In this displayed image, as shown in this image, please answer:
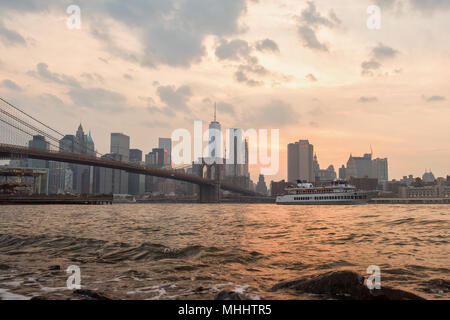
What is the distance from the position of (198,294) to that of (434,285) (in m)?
5.44

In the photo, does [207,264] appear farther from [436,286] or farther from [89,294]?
[436,286]

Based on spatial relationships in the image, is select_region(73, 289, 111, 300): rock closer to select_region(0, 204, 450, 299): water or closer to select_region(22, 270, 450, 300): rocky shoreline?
select_region(22, 270, 450, 300): rocky shoreline

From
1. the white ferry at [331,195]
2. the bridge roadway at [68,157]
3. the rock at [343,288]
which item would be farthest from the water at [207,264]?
the white ferry at [331,195]

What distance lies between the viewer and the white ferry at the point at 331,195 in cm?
9688

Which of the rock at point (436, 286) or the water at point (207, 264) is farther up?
the rock at point (436, 286)

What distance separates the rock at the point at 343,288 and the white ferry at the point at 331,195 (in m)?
94.9

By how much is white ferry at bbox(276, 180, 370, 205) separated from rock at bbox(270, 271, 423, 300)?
311 feet

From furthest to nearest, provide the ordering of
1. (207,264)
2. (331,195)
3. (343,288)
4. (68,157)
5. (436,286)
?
(331,195), (68,157), (207,264), (436,286), (343,288)

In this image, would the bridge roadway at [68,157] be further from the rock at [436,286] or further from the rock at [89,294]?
the rock at [436,286]

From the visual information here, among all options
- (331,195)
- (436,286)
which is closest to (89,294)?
(436,286)

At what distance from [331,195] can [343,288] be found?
314ft

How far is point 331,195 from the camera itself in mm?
97438
